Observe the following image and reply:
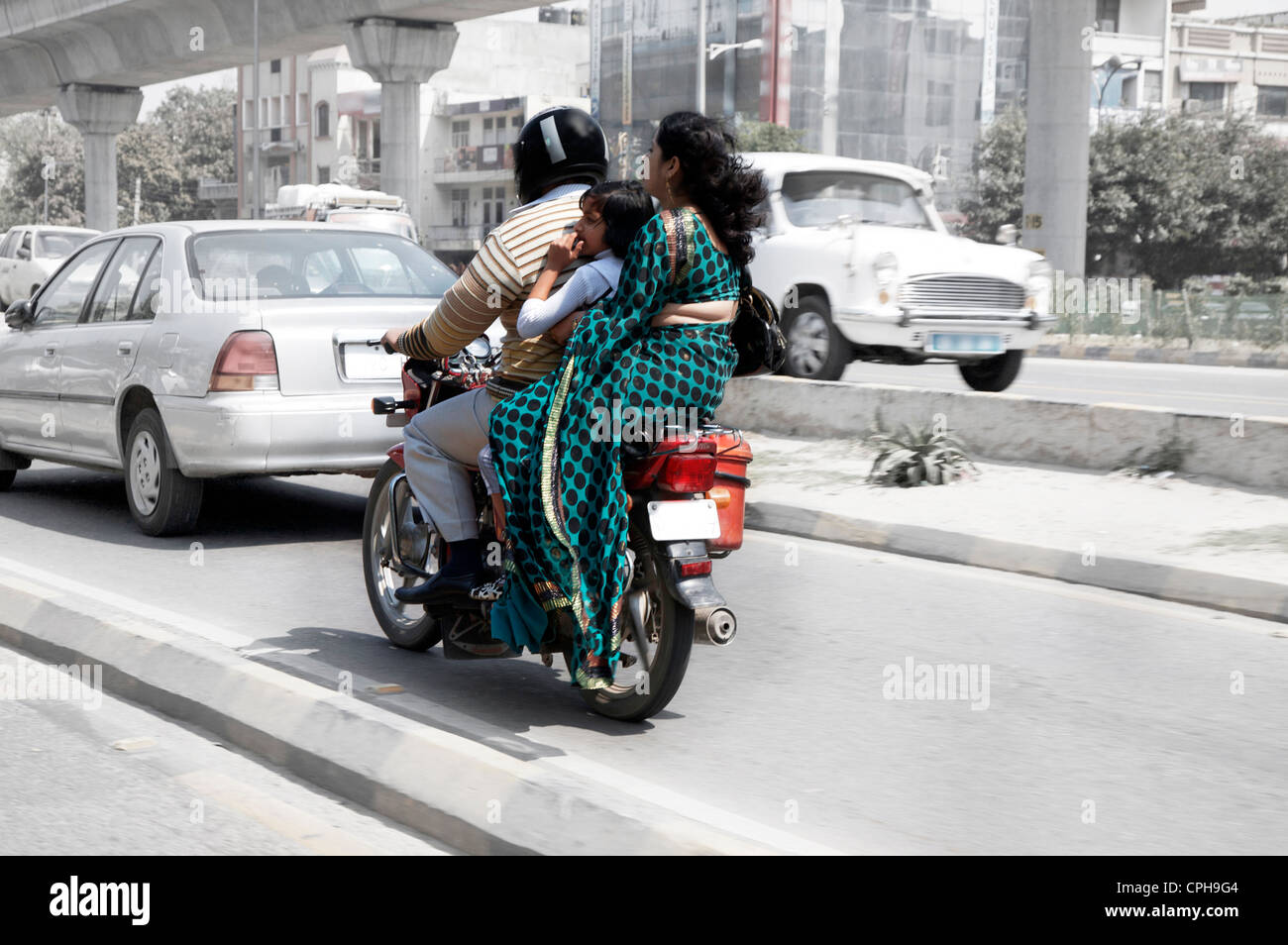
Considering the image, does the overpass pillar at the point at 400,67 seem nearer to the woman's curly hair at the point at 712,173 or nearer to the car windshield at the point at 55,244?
the car windshield at the point at 55,244

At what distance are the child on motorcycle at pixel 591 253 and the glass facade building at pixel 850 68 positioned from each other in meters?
67.0

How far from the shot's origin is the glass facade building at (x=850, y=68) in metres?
71.3

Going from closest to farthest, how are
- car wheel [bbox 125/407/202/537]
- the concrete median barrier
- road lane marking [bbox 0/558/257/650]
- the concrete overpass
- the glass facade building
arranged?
road lane marking [bbox 0/558/257/650] → car wheel [bbox 125/407/202/537] → the concrete median barrier → the concrete overpass → the glass facade building

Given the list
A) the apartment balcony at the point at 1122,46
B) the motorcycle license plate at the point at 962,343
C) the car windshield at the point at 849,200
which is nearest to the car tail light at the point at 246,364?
the motorcycle license plate at the point at 962,343

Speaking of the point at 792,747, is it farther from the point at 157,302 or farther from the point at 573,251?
the point at 157,302

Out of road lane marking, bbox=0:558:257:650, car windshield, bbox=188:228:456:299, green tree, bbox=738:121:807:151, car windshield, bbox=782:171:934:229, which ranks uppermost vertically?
green tree, bbox=738:121:807:151

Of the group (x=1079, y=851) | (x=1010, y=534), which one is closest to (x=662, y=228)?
(x=1079, y=851)

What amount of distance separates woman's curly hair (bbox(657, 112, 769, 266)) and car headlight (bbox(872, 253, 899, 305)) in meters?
8.79

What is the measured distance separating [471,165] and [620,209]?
80.1 metres

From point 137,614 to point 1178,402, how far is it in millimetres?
10884

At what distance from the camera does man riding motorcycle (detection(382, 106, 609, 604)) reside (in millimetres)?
4652

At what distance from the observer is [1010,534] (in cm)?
752

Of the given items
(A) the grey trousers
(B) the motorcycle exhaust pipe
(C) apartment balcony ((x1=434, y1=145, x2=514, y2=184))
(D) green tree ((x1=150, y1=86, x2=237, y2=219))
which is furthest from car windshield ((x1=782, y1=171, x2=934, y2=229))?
(D) green tree ((x1=150, y1=86, x2=237, y2=219))

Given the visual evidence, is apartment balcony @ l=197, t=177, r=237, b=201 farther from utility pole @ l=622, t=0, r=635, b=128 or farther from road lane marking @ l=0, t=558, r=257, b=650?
road lane marking @ l=0, t=558, r=257, b=650
